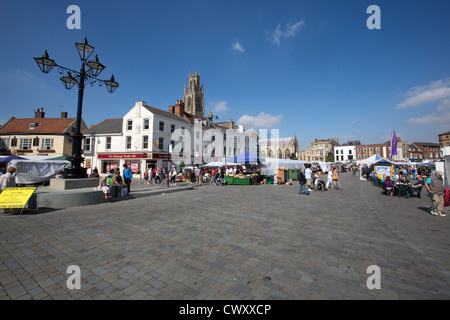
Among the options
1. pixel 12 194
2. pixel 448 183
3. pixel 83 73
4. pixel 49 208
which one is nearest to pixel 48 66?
pixel 83 73

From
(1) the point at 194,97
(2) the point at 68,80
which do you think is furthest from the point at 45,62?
(1) the point at 194,97

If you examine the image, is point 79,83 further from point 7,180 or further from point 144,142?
point 144,142

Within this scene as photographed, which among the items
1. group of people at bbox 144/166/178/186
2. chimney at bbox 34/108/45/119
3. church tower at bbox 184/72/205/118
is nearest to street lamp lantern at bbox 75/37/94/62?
group of people at bbox 144/166/178/186

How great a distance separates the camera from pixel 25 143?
112 ft

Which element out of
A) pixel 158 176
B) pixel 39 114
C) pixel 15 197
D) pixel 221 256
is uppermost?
pixel 39 114

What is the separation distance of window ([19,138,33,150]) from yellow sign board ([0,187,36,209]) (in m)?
37.8

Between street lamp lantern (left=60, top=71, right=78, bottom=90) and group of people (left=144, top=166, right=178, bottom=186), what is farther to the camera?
group of people (left=144, top=166, right=178, bottom=186)

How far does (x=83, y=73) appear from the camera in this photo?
930 cm

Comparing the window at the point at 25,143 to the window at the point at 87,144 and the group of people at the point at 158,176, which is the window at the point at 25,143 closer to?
the window at the point at 87,144

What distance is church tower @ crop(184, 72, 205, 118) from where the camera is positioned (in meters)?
75.1

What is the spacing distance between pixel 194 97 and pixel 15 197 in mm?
73114

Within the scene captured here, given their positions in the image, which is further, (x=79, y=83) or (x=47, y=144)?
(x=47, y=144)

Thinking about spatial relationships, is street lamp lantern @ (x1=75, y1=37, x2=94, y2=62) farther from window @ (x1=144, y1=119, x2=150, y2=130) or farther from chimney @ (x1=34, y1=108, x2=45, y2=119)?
chimney @ (x1=34, y1=108, x2=45, y2=119)
